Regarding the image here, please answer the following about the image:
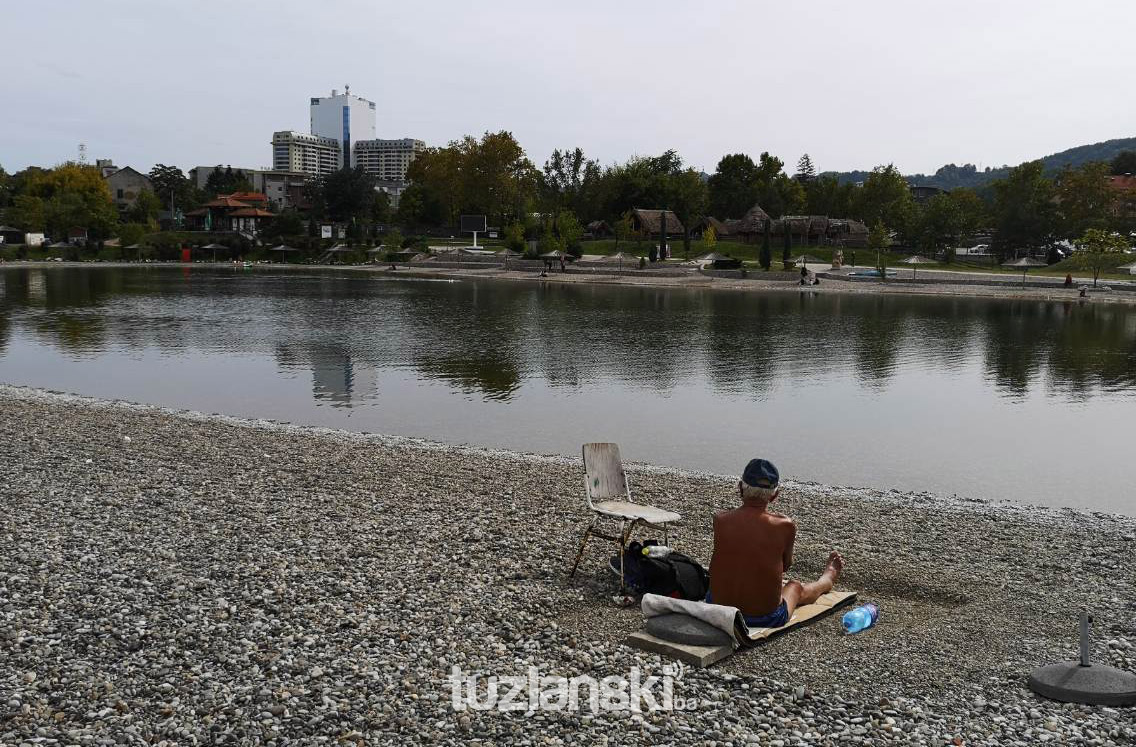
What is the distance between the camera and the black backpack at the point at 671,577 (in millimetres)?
8055

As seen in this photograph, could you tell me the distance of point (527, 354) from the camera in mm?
35188

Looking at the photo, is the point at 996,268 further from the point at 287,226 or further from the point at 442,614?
the point at 442,614

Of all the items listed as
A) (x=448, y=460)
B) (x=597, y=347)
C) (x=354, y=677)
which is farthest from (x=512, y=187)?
(x=354, y=677)

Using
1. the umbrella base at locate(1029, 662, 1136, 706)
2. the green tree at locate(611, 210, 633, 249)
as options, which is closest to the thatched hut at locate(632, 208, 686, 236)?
the green tree at locate(611, 210, 633, 249)

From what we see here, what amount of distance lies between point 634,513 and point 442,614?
198 cm

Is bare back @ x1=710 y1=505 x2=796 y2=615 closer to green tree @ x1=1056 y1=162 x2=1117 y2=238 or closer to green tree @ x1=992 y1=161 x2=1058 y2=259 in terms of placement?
green tree @ x1=992 y1=161 x2=1058 y2=259

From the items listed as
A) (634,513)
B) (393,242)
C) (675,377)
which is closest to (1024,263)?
(675,377)

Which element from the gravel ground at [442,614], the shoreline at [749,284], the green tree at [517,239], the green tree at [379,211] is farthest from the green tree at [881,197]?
the gravel ground at [442,614]

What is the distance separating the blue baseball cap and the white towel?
0.96m

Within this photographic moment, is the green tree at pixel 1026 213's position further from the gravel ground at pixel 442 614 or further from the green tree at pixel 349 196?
the gravel ground at pixel 442 614

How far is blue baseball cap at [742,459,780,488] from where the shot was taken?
729 cm

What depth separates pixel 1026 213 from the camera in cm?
9469

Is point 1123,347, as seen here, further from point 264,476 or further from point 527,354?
point 264,476

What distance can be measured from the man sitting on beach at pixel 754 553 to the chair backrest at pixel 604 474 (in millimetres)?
1785
